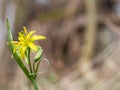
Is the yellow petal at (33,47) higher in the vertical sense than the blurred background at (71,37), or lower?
lower

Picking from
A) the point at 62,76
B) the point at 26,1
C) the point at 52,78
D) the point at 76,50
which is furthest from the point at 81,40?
the point at 52,78

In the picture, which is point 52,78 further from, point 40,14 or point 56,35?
point 40,14

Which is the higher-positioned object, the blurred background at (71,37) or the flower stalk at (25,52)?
the blurred background at (71,37)

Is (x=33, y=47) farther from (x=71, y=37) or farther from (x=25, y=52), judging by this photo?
(x=71, y=37)

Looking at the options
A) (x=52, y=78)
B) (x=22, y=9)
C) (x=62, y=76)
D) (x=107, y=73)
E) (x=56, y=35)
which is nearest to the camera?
(x=52, y=78)

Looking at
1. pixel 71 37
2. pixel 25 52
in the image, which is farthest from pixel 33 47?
pixel 71 37

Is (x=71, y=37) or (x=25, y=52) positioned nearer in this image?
(x=25, y=52)

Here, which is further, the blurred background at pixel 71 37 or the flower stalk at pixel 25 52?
the blurred background at pixel 71 37

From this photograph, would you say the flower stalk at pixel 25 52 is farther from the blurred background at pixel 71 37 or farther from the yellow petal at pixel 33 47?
the blurred background at pixel 71 37

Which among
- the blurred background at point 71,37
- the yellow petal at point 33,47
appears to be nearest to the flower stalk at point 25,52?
the yellow petal at point 33,47
